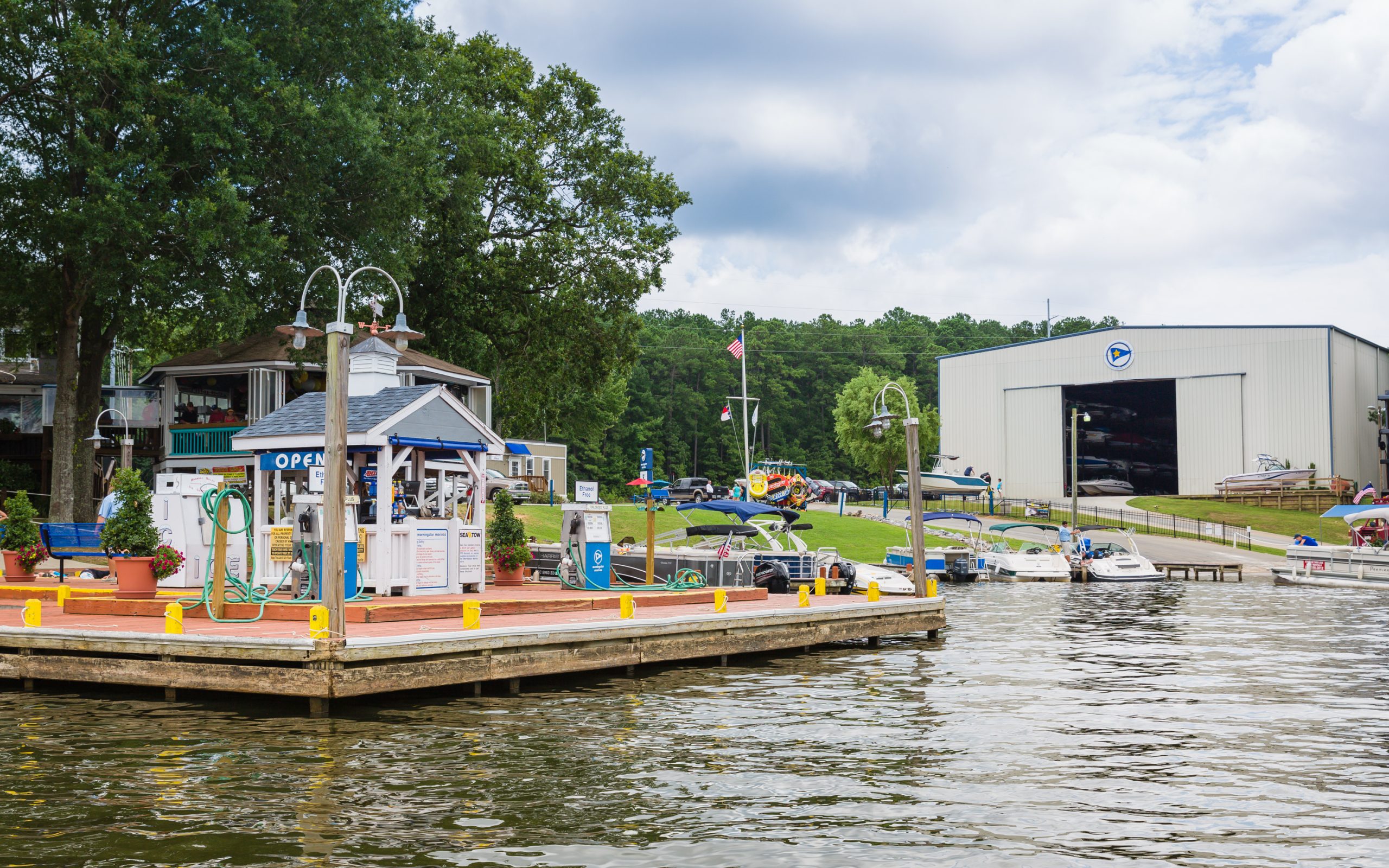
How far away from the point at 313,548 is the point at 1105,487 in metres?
61.6

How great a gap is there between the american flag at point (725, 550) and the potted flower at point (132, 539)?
41.9 feet

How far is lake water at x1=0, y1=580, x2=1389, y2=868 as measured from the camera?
8008 millimetres

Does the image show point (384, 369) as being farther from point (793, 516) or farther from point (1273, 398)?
point (1273, 398)

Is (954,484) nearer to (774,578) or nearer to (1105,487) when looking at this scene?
(1105,487)

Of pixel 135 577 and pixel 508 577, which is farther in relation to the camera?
pixel 508 577

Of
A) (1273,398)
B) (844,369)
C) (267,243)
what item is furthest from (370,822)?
(844,369)

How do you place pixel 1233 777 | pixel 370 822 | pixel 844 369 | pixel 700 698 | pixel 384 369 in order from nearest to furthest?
pixel 370 822 → pixel 1233 777 → pixel 700 698 → pixel 384 369 → pixel 844 369

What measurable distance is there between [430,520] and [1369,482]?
66.0 m

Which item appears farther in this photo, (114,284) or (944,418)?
(944,418)

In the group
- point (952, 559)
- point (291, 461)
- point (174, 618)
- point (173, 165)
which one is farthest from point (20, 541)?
point (952, 559)

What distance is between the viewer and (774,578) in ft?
96.9

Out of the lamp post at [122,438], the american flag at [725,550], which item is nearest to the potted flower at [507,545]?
the american flag at [725,550]

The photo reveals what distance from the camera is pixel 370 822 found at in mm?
8594

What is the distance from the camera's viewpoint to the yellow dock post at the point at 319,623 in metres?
13.0
